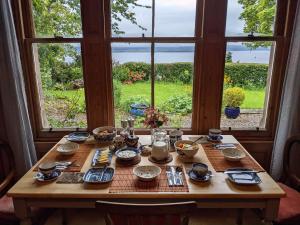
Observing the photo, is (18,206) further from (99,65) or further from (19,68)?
(99,65)

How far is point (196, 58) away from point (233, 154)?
0.87 m

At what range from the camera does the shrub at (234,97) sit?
2.19m

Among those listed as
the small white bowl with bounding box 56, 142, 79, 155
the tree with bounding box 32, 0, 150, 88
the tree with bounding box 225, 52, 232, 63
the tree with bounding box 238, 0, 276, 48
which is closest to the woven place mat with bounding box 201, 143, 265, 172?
the tree with bounding box 225, 52, 232, 63

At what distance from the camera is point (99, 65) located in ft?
6.80

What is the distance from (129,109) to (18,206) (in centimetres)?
121

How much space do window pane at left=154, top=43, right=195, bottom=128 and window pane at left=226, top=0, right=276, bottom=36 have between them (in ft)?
1.28

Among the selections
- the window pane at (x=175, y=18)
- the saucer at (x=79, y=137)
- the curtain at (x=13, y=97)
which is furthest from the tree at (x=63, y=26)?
the saucer at (x=79, y=137)

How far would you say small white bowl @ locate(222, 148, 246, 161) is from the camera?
5.33ft

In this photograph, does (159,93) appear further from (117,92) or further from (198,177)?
(198,177)

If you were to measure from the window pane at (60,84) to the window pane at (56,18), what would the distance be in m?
0.11

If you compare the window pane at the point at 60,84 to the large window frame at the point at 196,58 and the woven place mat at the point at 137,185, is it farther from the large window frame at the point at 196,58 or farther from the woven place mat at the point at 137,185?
the woven place mat at the point at 137,185

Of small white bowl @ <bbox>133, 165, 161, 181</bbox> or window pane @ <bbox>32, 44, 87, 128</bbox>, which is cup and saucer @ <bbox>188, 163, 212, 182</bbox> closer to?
small white bowl @ <bbox>133, 165, 161, 181</bbox>

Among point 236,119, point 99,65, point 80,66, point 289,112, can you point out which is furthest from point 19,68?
point 289,112

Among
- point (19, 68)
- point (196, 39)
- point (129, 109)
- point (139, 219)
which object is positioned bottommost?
point (139, 219)
